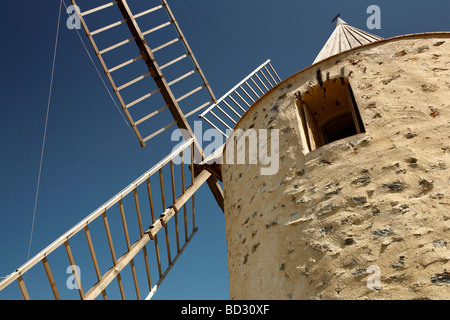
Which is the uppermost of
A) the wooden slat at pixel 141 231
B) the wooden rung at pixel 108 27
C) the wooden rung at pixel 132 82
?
the wooden rung at pixel 108 27

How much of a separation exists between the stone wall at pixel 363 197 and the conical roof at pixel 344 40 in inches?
127

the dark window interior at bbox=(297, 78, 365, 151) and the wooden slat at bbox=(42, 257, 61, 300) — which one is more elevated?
the dark window interior at bbox=(297, 78, 365, 151)

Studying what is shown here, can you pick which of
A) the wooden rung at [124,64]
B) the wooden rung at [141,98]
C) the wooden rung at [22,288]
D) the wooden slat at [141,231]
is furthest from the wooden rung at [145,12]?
the wooden rung at [22,288]

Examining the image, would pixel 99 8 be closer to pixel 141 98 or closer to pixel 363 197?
pixel 141 98

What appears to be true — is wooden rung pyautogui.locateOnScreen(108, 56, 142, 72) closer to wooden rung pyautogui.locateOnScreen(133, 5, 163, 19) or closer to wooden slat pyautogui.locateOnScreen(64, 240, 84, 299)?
wooden rung pyautogui.locateOnScreen(133, 5, 163, 19)

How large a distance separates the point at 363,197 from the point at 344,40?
5570 millimetres

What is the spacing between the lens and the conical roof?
732 cm

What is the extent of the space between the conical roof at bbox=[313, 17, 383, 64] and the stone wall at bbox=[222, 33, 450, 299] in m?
3.22

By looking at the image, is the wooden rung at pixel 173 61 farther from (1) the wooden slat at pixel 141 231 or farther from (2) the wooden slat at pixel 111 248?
(2) the wooden slat at pixel 111 248

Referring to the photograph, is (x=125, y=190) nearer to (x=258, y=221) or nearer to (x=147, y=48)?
(x=258, y=221)

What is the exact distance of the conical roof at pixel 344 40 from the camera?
7.32 metres

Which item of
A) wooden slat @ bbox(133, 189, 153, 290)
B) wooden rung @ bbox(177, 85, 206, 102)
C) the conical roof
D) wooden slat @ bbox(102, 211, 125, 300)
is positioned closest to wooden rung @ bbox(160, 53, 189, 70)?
wooden rung @ bbox(177, 85, 206, 102)
